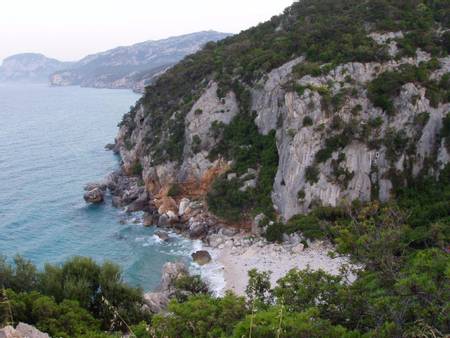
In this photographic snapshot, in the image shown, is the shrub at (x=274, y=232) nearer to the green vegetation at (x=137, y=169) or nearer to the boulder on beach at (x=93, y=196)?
the boulder on beach at (x=93, y=196)

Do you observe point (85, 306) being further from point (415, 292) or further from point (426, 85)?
point (426, 85)

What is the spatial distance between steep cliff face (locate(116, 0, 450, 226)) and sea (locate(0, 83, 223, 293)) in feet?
23.6

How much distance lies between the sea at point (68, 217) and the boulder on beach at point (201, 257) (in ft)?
1.66

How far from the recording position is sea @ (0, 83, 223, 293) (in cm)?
3903

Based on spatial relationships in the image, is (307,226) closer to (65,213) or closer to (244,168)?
(244,168)

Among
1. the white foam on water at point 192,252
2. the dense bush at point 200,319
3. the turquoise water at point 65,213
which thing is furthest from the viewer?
the turquoise water at point 65,213

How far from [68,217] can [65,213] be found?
49.1 inches

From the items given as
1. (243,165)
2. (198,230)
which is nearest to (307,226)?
(198,230)

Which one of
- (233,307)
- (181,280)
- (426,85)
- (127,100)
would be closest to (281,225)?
(181,280)

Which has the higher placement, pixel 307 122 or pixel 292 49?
pixel 292 49

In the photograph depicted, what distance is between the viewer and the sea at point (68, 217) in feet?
128

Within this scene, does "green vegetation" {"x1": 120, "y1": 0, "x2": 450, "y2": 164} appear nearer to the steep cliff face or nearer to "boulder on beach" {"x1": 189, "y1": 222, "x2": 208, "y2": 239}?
the steep cliff face

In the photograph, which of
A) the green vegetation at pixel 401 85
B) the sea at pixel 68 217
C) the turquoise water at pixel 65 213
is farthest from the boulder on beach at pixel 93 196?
the green vegetation at pixel 401 85

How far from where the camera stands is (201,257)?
36781mm
